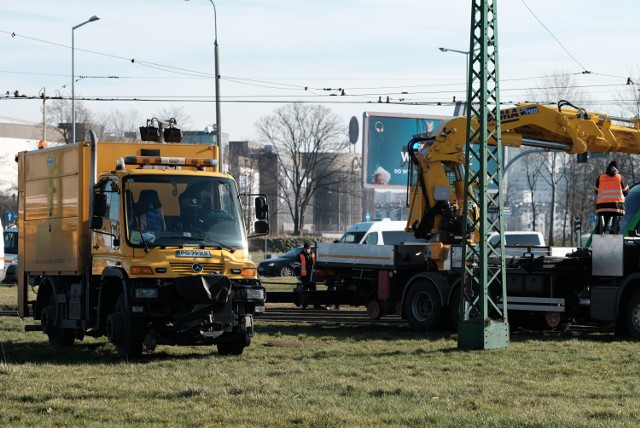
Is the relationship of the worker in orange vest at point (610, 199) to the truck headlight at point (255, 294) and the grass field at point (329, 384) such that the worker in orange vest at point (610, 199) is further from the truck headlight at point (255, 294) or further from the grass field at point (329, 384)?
the truck headlight at point (255, 294)

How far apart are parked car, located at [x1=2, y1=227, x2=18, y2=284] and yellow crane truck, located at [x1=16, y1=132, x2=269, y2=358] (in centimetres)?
2124

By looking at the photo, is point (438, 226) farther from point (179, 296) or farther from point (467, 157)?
point (179, 296)

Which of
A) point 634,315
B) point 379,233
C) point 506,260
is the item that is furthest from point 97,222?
point 379,233

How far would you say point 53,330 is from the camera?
18297mm

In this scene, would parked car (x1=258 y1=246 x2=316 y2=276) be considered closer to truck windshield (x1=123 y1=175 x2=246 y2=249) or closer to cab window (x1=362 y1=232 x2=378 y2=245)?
cab window (x1=362 y1=232 x2=378 y2=245)

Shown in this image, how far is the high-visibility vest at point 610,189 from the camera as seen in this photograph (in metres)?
20.5

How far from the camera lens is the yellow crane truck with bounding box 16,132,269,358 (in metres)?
15.6

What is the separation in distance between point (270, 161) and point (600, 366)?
304ft

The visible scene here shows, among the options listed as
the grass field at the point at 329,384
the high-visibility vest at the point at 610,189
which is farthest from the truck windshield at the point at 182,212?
the high-visibility vest at the point at 610,189

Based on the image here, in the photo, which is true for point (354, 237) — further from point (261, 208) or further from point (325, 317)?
point (261, 208)

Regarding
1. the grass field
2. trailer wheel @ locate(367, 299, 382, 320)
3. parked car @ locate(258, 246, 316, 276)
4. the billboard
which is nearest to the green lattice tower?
the grass field

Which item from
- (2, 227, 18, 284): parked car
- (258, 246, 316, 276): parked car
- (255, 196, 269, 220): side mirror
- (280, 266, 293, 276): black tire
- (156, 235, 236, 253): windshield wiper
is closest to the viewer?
(156, 235, 236, 253): windshield wiper

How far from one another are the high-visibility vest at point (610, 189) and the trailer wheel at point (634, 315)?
88.6 inches

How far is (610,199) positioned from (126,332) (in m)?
9.59
